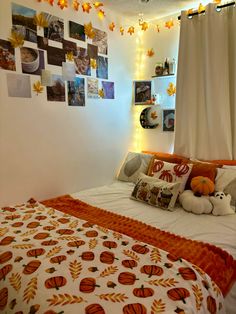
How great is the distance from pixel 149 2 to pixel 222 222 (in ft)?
7.05

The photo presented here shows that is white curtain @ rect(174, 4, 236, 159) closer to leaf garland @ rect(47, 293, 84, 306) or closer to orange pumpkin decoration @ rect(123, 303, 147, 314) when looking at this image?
orange pumpkin decoration @ rect(123, 303, 147, 314)

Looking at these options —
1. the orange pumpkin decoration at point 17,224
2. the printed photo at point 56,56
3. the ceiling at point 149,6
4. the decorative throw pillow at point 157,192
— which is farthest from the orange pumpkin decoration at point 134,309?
the ceiling at point 149,6

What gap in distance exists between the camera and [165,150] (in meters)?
2.92

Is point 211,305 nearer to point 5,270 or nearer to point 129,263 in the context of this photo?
point 129,263

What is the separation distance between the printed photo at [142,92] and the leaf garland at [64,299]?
2339 mm

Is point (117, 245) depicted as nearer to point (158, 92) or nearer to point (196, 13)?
point (158, 92)

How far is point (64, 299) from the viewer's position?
0.98 m

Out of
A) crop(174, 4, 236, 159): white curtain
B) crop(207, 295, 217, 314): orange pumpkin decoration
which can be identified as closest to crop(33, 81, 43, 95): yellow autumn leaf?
crop(174, 4, 236, 159): white curtain

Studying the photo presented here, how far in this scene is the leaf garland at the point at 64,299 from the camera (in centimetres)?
96

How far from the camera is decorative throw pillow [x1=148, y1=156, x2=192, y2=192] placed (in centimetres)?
216

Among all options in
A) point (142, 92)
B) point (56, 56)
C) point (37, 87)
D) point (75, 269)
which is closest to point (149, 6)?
point (142, 92)

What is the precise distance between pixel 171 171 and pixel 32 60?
1.54 m

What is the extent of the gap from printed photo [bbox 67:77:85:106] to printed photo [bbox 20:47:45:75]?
1.03ft

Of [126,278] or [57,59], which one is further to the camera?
[57,59]
